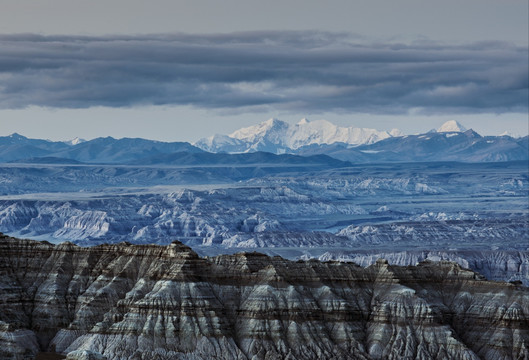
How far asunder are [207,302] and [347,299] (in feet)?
54.3

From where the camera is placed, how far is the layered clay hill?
126 meters

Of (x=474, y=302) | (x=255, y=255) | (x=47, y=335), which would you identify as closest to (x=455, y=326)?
(x=474, y=302)

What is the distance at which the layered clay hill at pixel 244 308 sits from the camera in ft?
414

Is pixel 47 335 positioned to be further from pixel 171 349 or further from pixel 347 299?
pixel 347 299

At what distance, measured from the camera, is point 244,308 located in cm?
13125

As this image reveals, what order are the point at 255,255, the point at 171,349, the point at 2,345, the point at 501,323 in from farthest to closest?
the point at 255,255
the point at 501,323
the point at 171,349
the point at 2,345

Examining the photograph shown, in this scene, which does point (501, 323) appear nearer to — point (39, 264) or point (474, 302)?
point (474, 302)

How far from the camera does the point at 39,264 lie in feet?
471

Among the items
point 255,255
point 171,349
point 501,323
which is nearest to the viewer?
point 171,349

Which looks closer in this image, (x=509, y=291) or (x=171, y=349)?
(x=171, y=349)

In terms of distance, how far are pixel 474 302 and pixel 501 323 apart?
16.6 feet

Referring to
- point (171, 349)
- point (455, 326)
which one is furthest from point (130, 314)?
point (455, 326)

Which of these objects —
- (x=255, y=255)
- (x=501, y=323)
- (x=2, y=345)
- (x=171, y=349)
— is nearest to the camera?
(x=2, y=345)

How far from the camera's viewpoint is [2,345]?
116688mm
